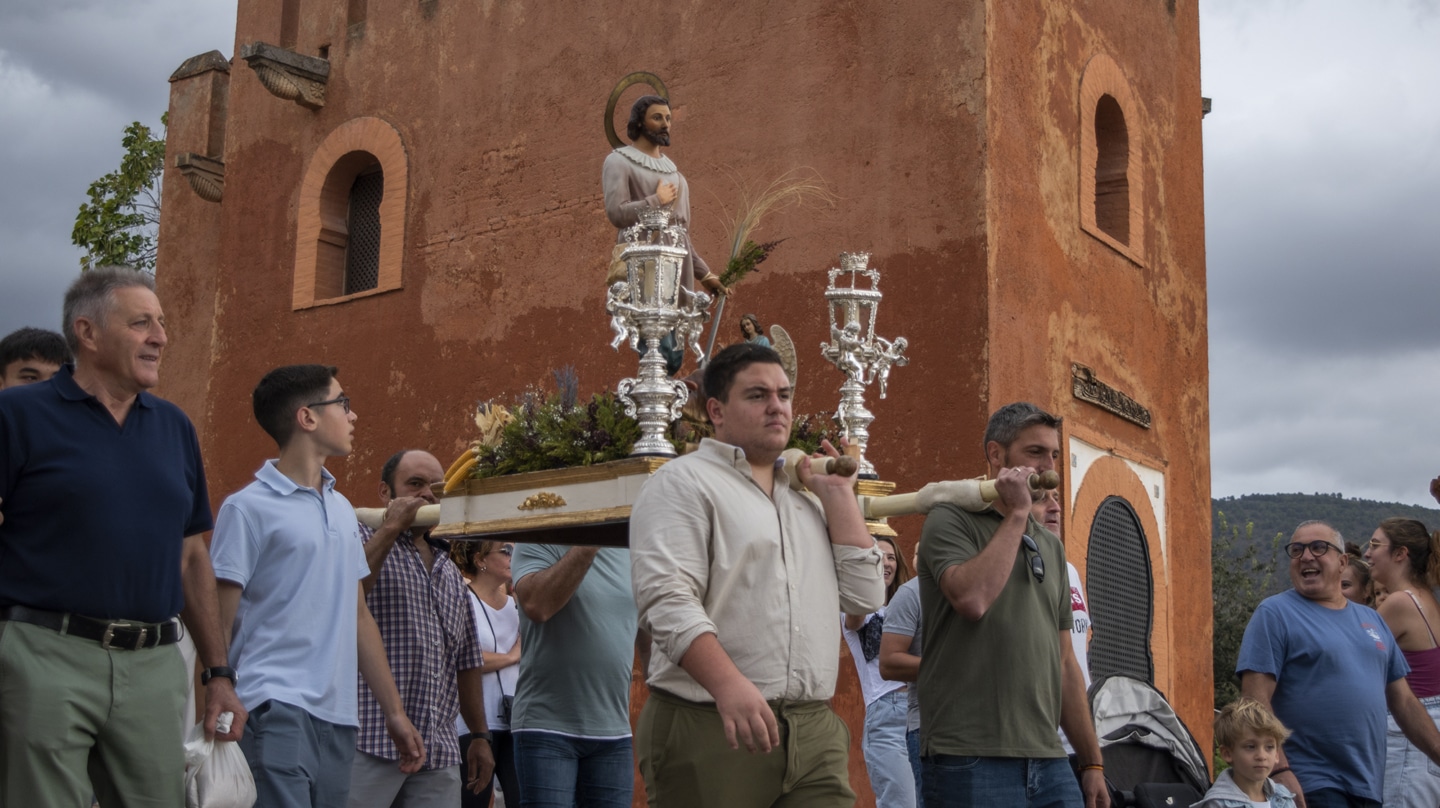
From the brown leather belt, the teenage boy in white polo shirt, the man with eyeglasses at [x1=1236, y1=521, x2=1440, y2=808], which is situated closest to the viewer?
the brown leather belt

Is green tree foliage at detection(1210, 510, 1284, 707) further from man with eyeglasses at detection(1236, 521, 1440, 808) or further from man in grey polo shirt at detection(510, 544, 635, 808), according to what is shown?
man in grey polo shirt at detection(510, 544, 635, 808)

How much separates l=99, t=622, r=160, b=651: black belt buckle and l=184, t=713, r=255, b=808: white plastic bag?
351 mm

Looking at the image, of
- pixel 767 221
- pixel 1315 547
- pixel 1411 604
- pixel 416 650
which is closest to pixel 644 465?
pixel 416 650

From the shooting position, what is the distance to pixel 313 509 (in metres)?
5.44

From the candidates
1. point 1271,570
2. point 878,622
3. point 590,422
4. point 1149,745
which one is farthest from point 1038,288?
point 1271,570

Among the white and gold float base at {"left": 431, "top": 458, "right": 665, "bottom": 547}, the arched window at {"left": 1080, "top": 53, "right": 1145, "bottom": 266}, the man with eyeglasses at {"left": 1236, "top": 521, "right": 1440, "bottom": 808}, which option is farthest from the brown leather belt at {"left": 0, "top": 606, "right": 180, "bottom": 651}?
the arched window at {"left": 1080, "top": 53, "right": 1145, "bottom": 266}

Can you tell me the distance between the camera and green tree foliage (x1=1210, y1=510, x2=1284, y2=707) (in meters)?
26.8

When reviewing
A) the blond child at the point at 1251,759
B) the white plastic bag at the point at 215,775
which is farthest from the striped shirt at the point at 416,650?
the blond child at the point at 1251,759

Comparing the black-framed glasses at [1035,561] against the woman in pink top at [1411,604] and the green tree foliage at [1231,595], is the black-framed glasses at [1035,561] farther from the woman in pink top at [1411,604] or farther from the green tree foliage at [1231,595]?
the green tree foliage at [1231,595]

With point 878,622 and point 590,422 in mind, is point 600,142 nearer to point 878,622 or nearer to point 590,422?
point 878,622

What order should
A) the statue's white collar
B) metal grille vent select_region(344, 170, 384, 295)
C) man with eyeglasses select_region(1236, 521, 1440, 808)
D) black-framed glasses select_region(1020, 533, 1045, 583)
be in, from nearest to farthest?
black-framed glasses select_region(1020, 533, 1045, 583) → the statue's white collar → man with eyeglasses select_region(1236, 521, 1440, 808) → metal grille vent select_region(344, 170, 384, 295)

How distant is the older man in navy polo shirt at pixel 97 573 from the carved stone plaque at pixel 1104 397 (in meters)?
9.59

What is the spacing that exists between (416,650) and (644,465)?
48.7 inches

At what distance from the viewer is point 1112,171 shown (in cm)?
1499
